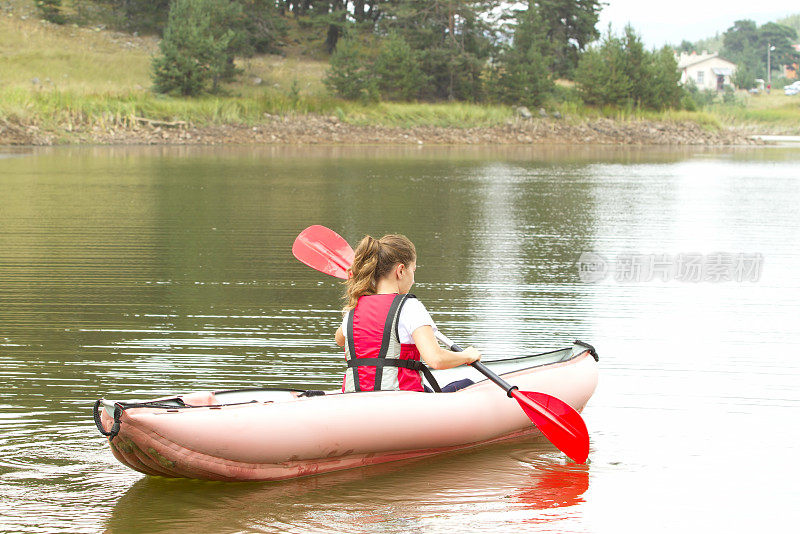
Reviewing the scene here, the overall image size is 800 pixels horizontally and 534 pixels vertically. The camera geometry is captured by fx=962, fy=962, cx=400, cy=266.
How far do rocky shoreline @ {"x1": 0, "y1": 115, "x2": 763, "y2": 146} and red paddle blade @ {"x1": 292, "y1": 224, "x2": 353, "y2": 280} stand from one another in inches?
1127

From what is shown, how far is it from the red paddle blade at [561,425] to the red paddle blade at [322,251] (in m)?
1.60

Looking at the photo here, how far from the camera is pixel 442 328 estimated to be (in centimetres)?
781

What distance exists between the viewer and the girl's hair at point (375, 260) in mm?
4785

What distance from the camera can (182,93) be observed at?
39344 mm

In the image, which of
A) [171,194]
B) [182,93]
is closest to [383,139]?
[182,93]

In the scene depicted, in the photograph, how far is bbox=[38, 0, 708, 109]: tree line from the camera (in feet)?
137

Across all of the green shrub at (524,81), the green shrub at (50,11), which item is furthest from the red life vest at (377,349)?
the green shrub at (50,11)

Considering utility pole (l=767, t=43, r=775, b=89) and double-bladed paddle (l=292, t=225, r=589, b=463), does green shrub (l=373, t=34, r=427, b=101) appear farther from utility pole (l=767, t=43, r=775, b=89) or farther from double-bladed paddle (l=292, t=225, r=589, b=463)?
utility pole (l=767, t=43, r=775, b=89)

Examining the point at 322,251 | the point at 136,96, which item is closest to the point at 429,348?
the point at 322,251

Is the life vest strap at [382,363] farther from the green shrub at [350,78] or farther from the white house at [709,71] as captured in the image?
the white house at [709,71]

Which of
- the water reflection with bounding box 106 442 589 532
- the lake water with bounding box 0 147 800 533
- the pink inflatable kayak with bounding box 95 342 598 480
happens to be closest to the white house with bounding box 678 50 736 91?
the lake water with bounding box 0 147 800 533

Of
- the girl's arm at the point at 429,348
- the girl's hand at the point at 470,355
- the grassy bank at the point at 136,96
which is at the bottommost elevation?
the girl's hand at the point at 470,355

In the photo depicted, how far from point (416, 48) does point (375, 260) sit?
142 ft

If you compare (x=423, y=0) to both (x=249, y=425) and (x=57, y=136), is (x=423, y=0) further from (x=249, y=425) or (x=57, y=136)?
(x=249, y=425)
